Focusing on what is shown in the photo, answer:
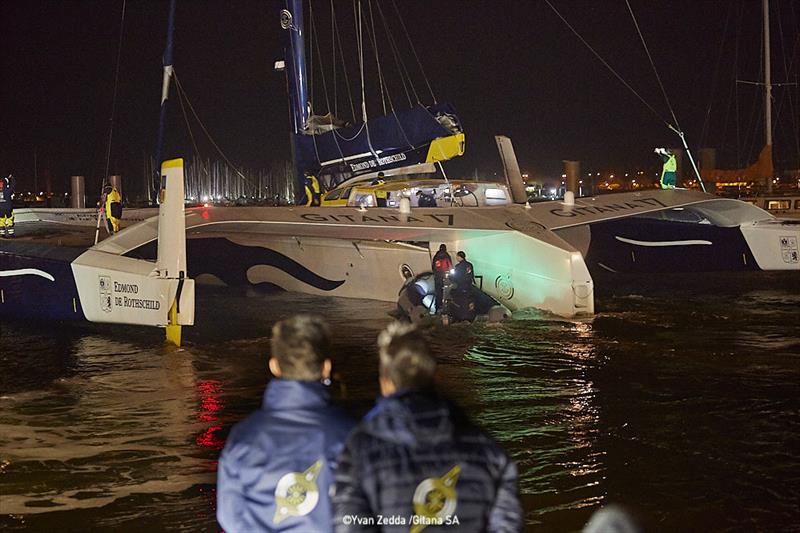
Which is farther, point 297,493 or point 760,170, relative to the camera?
point 760,170

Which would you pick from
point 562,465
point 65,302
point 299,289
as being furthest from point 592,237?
point 562,465

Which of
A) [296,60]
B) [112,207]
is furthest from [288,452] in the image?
[296,60]

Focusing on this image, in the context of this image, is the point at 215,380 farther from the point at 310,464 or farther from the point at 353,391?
the point at 310,464

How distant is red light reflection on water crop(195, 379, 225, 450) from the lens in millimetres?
7449

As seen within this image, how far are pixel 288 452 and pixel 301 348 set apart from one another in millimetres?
307

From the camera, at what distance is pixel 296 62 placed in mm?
19844

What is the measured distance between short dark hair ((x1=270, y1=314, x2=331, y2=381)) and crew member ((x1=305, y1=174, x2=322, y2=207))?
A: 15.9 metres

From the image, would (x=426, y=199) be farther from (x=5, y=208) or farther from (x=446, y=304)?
(x=5, y=208)

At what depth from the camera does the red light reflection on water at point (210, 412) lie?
→ 7.45 metres

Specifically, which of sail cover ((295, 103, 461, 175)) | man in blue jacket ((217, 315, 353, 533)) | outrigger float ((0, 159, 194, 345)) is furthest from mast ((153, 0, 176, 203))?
man in blue jacket ((217, 315, 353, 533))

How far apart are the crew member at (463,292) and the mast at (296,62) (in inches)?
262

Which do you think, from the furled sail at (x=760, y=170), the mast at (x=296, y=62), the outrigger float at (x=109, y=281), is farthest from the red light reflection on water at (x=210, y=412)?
the furled sail at (x=760, y=170)

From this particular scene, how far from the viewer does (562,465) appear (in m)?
6.68

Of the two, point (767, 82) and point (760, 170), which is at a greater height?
point (767, 82)
